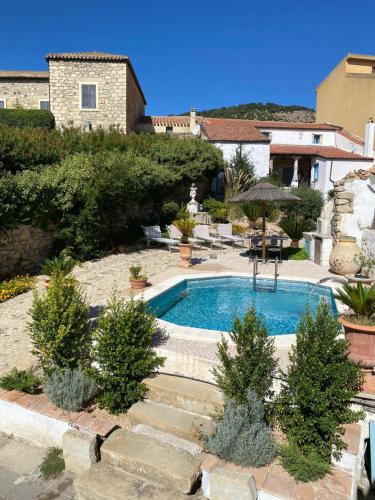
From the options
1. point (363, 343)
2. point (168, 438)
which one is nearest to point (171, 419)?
point (168, 438)

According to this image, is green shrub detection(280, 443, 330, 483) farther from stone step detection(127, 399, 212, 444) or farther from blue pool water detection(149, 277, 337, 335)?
blue pool water detection(149, 277, 337, 335)

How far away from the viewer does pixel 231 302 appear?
9.73m

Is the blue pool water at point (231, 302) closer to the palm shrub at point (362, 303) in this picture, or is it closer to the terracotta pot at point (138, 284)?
the terracotta pot at point (138, 284)

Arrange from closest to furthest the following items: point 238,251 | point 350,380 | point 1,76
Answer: point 350,380 → point 238,251 → point 1,76

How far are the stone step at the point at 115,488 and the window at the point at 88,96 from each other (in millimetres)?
26570

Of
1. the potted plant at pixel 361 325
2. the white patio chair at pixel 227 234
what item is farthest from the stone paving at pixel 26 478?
the white patio chair at pixel 227 234

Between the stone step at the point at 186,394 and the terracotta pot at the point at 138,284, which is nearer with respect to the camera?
the stone step at the point at 186,394

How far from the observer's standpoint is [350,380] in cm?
441

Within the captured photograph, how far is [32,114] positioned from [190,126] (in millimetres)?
12587

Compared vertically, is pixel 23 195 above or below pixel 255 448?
above

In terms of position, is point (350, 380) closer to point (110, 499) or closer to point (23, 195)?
point (110, 499)

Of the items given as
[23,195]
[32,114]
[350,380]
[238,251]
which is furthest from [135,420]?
[32,114]

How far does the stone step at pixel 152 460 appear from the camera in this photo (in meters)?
3.87

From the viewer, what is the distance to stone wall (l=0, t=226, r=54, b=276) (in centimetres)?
1086
